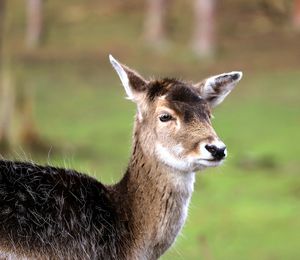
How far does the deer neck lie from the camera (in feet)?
24.0

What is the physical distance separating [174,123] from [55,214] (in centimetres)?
109

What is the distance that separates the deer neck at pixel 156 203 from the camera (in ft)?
24.0

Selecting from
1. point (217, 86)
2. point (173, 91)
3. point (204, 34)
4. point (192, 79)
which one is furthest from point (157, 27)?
point (173, 91)

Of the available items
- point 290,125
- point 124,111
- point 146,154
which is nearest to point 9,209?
point 146,154

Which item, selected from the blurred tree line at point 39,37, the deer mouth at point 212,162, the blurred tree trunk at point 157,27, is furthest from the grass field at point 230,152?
the blurred tree trunk at point 157,27

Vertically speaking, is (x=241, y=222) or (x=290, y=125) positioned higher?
(x=241, y=222)

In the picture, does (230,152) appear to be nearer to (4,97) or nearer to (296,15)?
(4,97)

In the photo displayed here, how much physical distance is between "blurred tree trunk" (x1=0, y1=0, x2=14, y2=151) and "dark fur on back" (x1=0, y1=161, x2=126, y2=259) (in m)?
16.0

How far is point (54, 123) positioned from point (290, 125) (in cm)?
595

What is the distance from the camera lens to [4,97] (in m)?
23.9

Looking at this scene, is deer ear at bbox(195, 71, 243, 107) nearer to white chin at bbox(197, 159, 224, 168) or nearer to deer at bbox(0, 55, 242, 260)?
deer at bbox(0, 55, 242, 260)

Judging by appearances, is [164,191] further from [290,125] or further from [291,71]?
[291,71]

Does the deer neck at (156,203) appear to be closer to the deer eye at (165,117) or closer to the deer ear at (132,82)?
the deer eye at (165,117)

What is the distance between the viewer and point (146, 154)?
7.44 m
